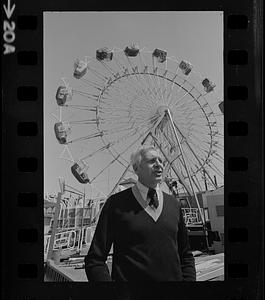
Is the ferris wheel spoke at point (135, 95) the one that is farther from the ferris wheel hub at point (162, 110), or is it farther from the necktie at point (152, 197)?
the necktie at point (152, 197)

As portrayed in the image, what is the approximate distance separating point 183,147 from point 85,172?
266 mm

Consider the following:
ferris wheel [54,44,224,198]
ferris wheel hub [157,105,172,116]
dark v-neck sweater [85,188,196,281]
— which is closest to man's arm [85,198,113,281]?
dark v-neck sweater [85,188,196,281]

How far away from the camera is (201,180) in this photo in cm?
284

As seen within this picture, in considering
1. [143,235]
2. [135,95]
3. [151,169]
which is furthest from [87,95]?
[143,235]

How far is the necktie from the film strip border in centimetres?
19

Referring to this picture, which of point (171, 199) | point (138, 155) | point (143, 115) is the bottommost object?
point (171, 199)

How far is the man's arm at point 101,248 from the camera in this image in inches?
A: 112

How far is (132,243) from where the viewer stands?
283 cm

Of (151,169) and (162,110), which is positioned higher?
(162,110)

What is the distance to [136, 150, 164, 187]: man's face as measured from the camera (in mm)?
2842

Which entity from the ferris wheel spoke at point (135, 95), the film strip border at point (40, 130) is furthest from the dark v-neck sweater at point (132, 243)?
the ferris wheel spoke at point (135, 95)

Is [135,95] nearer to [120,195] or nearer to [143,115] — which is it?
[143,115]

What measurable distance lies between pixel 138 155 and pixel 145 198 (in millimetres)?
115

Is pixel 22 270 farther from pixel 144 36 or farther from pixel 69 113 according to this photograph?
pixel 144 36
